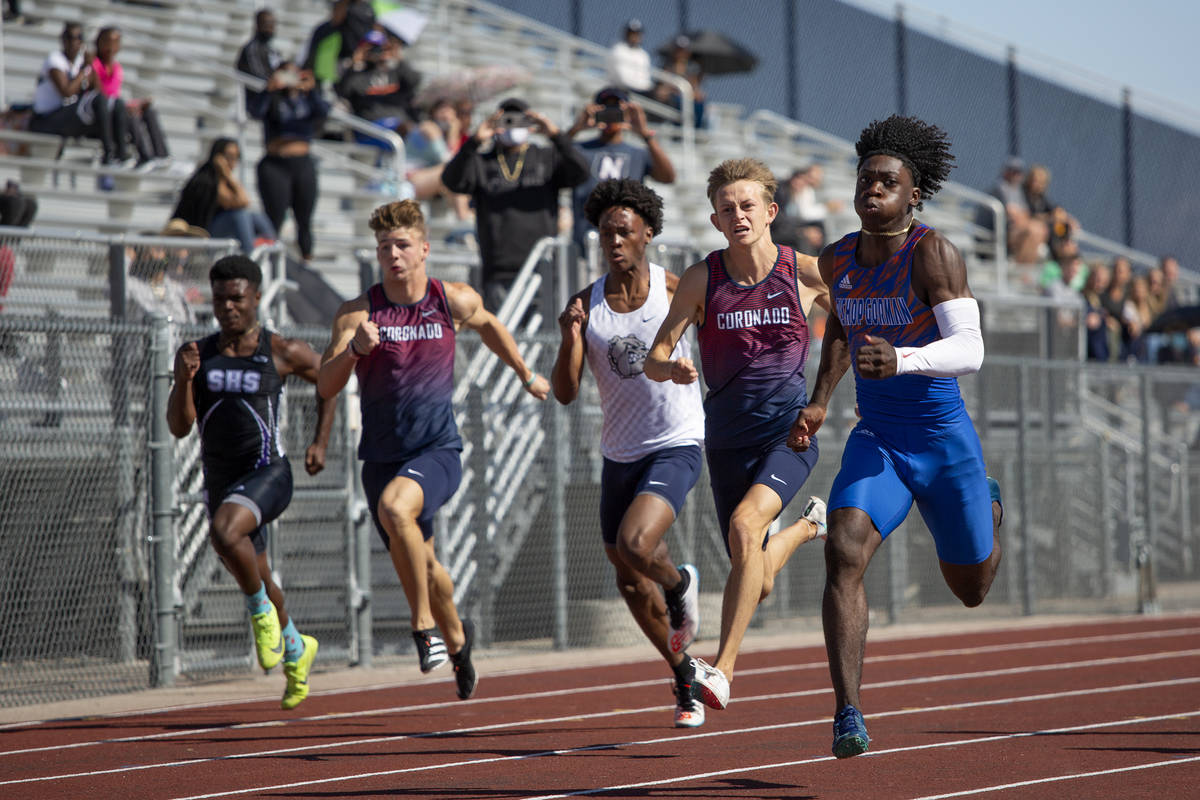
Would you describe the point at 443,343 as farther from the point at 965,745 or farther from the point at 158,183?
the point at 158,183

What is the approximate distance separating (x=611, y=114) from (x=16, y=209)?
16.3 ft

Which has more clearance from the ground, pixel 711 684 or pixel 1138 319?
pixel 1138 319

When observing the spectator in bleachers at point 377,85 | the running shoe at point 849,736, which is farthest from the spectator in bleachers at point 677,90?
the running shoe at point 849,736

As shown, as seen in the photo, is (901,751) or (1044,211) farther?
(1044,211)

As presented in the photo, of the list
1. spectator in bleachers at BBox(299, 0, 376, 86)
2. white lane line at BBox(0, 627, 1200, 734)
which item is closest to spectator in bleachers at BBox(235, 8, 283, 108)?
spectator in bleachers at BBox(299, 0, 376, 86)

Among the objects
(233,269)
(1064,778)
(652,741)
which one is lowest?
(652,741)

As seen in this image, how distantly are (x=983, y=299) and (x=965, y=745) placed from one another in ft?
30.2

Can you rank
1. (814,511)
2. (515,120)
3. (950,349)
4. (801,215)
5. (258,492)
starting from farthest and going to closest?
(801,215)
(515,120)
(258,492)
(814,511)
(950,349)

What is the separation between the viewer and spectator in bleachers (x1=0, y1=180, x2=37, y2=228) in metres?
13.6

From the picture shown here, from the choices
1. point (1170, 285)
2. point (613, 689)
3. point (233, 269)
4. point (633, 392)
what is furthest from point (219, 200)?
point (1170, 285)

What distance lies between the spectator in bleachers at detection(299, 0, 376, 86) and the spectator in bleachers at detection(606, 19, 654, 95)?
11.2 ft

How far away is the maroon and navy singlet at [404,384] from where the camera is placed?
8883mm

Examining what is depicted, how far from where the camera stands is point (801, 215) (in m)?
18.5

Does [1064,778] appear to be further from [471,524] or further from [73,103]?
[73,103]
